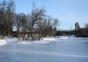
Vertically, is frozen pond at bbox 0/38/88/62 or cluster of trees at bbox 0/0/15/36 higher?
cluster of trees at bbox 0/0/15/36

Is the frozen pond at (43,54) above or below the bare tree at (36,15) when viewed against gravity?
below

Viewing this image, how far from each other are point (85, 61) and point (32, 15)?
125 ft

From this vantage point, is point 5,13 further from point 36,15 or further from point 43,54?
point 43,54

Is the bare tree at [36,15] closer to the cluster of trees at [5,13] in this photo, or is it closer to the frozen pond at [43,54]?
the cluster of trees at [5,13]

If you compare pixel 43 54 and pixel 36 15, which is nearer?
pixel 43 54

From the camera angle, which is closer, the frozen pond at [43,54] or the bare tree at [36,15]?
the frozen pond at [43,54]

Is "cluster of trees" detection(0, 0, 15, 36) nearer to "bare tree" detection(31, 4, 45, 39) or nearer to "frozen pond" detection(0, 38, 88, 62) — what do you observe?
"bare tree" detection(31, 4, 45, 39)

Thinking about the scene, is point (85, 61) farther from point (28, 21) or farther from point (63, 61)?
point (28, 21)

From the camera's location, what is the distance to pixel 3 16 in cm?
4394

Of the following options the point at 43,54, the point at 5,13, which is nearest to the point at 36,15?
the point at 5,13

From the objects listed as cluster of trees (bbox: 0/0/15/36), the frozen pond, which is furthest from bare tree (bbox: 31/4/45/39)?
the frozen pond

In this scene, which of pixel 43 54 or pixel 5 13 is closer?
pixel 43 54

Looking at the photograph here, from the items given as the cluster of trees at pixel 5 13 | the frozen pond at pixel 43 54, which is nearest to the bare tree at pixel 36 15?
the cluster of trees at pixel 5 13

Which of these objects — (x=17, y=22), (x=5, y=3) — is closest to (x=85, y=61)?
(x=5, y=3)
